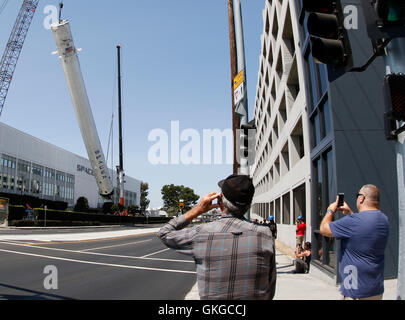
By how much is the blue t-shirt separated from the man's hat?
163cm

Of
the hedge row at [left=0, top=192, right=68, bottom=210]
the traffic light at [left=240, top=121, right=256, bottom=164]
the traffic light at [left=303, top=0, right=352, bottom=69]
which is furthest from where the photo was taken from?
the hedge row at [left=0, top=192, right=68, bottom=210]

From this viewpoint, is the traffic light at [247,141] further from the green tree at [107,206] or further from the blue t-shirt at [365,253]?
the green tree at [107,206]

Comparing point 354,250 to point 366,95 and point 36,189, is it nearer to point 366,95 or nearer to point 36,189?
point 366,95

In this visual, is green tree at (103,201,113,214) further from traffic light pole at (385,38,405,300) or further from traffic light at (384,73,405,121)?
traffic light at (384,73,405,121)

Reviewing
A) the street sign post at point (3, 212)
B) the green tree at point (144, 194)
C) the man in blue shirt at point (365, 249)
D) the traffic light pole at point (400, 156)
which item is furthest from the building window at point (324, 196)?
the green tree at point (144, 194)

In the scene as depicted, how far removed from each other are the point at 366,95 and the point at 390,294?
4.93 m

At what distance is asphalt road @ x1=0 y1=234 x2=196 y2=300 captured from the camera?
24.6 feet

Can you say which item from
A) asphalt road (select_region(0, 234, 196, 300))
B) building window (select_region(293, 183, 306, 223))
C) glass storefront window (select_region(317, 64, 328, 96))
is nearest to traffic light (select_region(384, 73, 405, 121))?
asphalt road (select_region(0, 234, 196, 300))

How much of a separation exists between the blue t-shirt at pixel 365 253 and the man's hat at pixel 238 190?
64.1 inches

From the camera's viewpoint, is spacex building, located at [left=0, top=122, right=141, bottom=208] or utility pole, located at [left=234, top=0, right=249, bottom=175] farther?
spacex building, located at [left=0, top=122, right=141, bottom=208]

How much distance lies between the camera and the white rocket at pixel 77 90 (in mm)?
36531

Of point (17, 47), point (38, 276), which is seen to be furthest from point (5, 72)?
point (38, 276)

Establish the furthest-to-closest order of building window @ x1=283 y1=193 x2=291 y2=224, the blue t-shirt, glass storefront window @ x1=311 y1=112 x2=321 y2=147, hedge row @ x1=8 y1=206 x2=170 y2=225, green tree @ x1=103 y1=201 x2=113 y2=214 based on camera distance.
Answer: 1. green tree @ x1=103 y1=201 x2=113 y2=214
2. hedge row @ x1=8 y1=206 x2=170 y2=225
3. building window @ x1=283 y1=193 x2=291 y2=224
4. glass storefront window @ x1=311 y1=112 x2=321 y2=147
5. the blue t-shirt

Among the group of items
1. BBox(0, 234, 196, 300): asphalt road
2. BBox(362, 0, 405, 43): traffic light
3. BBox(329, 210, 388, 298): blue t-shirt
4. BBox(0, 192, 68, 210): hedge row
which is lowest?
BBox(0, 234, 196, 300): asphalt road
